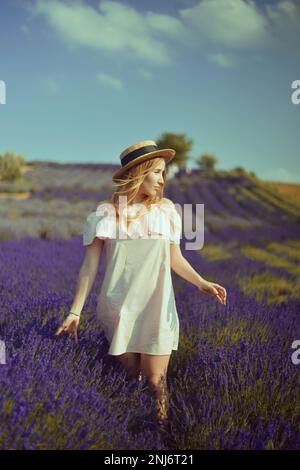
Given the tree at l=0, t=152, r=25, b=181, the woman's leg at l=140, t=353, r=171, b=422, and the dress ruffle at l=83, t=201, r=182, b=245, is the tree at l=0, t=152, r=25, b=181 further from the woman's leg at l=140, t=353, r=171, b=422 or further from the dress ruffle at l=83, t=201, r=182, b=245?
the woman's leg at l=140, t=353, r=171, b=422

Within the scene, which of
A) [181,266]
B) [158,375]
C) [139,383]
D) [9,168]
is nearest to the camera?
[139,383]

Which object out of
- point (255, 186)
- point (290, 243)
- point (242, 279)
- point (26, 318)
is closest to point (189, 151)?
point (255, 186)

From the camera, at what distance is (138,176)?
2109mm

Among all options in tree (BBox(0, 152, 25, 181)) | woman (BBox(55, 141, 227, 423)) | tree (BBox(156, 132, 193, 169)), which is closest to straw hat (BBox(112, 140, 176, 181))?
woman (BBox(55, 141, 227, 423))

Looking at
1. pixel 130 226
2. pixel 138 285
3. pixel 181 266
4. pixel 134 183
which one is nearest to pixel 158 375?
pixel 138 285

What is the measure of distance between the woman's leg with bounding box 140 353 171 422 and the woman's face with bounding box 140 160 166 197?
70cm

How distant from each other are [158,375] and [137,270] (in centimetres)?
45

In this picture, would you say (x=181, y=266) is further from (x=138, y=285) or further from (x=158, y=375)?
(x=158, y=375)

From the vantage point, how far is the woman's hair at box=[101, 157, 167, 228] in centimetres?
211

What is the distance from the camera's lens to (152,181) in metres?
2.13

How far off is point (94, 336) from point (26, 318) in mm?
352

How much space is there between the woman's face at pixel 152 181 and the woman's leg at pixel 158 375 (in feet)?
2.30
